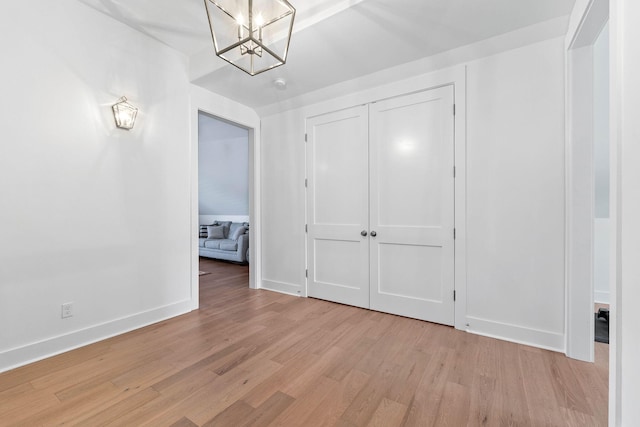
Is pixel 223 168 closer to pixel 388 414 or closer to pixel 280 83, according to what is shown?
pixel 280 83

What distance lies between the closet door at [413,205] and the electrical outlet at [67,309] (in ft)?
8.89

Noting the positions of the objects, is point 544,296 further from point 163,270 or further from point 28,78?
point 28,78

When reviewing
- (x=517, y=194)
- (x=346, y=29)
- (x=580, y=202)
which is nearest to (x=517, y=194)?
(x=517, y=194)

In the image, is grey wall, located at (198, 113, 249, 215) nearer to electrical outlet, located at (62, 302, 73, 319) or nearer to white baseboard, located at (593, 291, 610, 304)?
electrical outlet, located at (62, 302, 73, 319)

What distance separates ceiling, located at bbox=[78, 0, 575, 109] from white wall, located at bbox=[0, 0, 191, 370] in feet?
0.82

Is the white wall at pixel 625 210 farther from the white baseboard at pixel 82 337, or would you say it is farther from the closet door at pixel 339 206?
the white baseboard at pixel 82 337

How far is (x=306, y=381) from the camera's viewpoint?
5.97 ft

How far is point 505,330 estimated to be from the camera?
2371 millimetres

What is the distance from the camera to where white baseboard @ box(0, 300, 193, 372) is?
6.48 ft

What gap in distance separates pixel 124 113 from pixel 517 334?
387 centimetres

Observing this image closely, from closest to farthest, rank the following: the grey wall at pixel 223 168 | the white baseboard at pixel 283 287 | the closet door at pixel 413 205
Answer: the closet door at pixel 413 205 < the white baseboard at pixel 283 287 < the grey wall at pixel 223 168

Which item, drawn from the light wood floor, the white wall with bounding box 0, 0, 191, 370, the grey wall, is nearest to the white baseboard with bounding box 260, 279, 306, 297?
the light wood floor

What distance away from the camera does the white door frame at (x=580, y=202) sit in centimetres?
201

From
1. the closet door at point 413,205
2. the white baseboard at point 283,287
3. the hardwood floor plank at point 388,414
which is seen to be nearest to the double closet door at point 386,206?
the closet door at point 413,205
